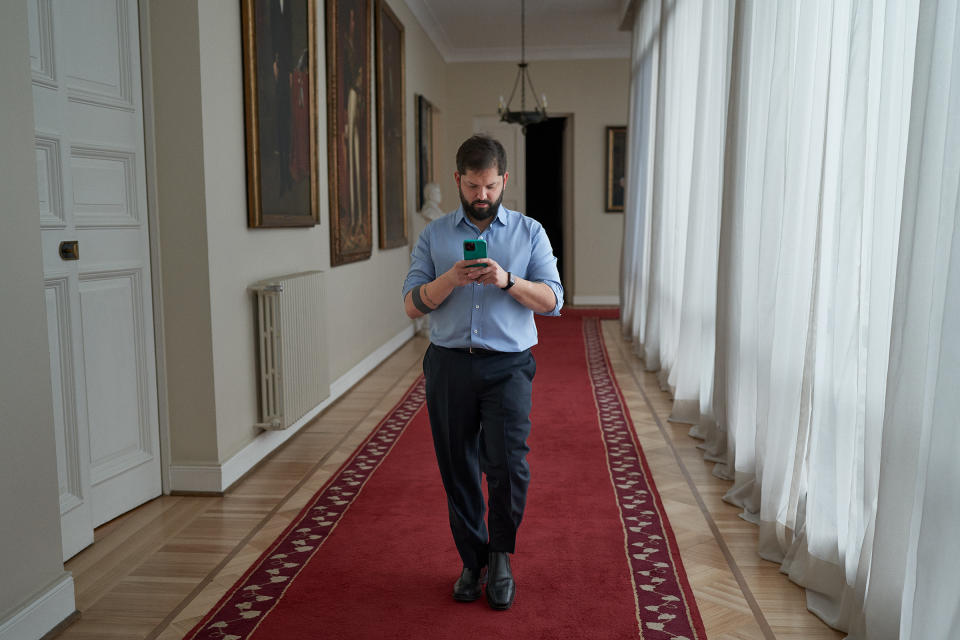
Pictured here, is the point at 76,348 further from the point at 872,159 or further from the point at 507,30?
the point at 507,30

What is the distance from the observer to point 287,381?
4.70m

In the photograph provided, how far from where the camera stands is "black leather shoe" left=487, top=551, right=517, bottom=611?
275cm

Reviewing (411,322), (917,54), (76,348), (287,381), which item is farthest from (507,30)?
(917,54)

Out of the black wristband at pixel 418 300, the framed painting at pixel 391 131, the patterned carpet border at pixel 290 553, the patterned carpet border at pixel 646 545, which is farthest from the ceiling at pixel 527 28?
the black wristband at pixel 418 300

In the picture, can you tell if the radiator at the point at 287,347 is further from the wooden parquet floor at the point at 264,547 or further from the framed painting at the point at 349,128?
the framed painting at the point at 349,128

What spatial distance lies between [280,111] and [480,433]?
9.38 feet

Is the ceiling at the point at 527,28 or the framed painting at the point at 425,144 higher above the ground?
the ceiling at the point at 527,28

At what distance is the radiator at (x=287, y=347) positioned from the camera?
4.55 metres

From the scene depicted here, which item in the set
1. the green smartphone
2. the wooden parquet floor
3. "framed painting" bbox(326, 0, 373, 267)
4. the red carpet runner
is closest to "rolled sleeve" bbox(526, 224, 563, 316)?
the green smartphone

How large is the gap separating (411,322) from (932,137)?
8.10 meters

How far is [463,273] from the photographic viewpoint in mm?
2432

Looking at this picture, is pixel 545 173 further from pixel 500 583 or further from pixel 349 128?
pixel 500 583

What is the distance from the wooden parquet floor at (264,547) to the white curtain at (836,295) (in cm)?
13

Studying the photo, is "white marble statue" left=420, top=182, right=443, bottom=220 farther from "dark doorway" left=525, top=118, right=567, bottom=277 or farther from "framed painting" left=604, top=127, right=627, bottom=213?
"dark doorway" left=525, top=118, right=567, bottom=277
